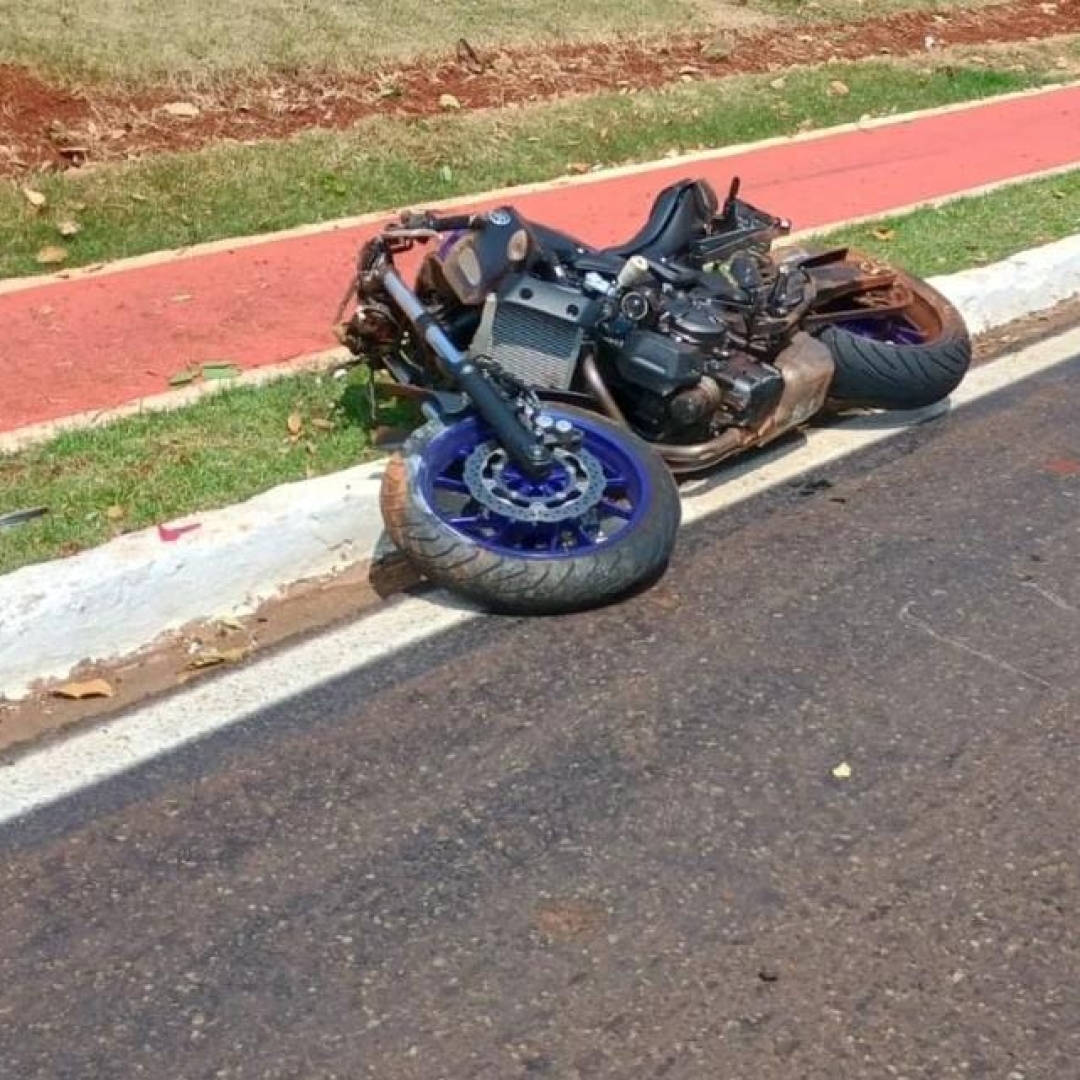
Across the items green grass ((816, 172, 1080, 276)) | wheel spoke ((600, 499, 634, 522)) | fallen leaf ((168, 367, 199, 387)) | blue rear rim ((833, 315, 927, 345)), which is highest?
wheel spoke ((600, 499, 634, 522))

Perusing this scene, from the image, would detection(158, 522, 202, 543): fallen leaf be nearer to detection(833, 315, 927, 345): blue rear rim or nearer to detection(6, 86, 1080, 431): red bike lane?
detection(6, 86, 1080, 431): red bike lane

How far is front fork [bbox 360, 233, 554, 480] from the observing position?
5137 millimetres

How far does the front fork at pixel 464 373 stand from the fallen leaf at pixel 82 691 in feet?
4.30

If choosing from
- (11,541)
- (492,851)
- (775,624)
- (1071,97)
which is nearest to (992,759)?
(775,624)

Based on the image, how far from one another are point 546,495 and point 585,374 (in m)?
0.60

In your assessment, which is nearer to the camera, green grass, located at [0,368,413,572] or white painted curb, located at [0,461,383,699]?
white painted curb, located at [0,461,383,699]

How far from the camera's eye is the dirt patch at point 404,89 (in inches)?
377

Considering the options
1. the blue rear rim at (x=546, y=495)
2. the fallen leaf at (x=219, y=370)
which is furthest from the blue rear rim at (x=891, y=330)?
the fallen leaf at (x=219, y=370)

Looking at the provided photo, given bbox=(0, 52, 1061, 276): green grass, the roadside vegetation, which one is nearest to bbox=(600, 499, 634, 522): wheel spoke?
bbox=(0, 52, 1061, 276): green grass

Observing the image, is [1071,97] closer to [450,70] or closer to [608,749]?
[450,70]

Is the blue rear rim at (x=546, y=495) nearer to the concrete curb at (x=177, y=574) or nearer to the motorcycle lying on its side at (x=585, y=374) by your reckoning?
the motorcycle lying on its side at (x=585, y=374)

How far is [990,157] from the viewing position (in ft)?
37.0

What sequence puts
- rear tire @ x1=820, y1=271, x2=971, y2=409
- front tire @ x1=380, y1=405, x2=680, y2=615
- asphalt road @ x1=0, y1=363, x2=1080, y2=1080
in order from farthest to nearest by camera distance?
rear tire @ x1=820, y1=271, x2=971, y2=409 < front tire @ x1=380, y1=405, x2=680, y2=615 < asphalt road @ x1=0, y1=363, x2=1080, y2=1080

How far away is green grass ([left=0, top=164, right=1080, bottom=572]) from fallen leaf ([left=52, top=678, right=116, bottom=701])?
1.48 feet
